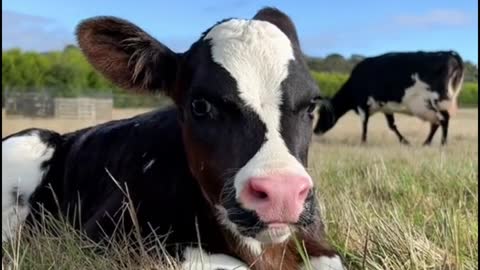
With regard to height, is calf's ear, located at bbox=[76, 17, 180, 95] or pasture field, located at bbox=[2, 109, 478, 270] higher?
calf's ear, located at bbox=[76, 17, 180, 95]

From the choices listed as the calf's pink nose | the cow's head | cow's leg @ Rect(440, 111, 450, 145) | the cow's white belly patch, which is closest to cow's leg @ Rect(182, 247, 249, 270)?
the cow's head

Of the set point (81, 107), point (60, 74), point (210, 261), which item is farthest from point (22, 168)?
point (60, 74)

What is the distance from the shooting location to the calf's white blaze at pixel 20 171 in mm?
5223

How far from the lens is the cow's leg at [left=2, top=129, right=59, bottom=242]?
5234mm

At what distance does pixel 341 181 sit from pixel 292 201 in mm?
3203

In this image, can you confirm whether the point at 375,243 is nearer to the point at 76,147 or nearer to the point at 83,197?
the point at 83,197

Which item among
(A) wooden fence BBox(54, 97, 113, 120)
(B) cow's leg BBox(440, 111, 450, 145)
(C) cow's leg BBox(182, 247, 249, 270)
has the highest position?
(C) cow's leg BBox(182, 247, 249, 270)

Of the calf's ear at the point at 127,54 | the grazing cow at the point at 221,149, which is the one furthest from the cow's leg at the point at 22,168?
the calf's ear at the point at 127,54

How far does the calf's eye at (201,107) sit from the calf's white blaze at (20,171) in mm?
1987

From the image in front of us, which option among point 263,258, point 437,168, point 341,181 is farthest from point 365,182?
point 263,258

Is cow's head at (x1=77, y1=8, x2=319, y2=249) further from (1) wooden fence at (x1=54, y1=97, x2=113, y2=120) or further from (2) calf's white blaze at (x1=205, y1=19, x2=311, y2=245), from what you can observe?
(1) wooden fence at (x1=54, y1=97, x2=113, y2=120)

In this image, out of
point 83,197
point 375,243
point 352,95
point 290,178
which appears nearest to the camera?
point 290,178

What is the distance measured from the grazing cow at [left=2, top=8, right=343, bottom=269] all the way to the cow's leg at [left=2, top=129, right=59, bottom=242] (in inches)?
21.6

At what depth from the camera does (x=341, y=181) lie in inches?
240
